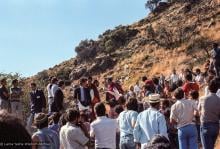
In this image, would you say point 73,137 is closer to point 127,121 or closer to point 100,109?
point 100,109

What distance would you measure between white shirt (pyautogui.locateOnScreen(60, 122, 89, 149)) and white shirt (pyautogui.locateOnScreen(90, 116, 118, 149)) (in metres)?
0.62

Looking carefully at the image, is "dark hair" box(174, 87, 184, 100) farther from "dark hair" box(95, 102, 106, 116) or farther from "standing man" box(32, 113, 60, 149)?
"standing man" box(32, 113, 60, 149)

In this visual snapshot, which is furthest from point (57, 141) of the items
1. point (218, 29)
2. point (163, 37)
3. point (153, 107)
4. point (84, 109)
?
point (163, 37)

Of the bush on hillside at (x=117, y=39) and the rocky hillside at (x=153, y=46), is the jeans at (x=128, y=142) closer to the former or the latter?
the rocky hillside at (x=153, y=46)

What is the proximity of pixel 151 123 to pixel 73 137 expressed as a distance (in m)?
1.35

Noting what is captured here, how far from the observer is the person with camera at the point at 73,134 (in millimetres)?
10078

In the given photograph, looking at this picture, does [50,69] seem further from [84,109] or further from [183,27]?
[84,109]

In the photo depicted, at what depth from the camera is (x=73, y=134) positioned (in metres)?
10.1

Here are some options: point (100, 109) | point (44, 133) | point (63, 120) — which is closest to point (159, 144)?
point (44, 133)

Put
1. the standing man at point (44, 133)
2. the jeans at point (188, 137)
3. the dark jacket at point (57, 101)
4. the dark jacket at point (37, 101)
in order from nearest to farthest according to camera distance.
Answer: the standing man at point (44, 133) < the jeans at point (188, 137) < the dark jacket at point (57, 101) < the dark jacket at point (37, 101)

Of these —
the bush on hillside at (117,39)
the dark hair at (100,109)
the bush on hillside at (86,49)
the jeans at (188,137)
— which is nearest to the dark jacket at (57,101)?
the jeans at (188,137)

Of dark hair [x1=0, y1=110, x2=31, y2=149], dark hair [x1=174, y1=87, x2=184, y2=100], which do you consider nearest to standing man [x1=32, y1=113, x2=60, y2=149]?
dark hair [x1=174, y1=87, x2=184, y2=100]

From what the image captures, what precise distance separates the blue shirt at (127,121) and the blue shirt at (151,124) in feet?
3.50

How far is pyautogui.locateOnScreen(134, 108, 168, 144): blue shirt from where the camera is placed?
999cm
